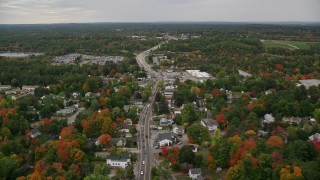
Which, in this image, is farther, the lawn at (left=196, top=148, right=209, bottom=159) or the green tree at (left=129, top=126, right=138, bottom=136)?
the green tree at (left=129, top=126, right=138, bottom=136)

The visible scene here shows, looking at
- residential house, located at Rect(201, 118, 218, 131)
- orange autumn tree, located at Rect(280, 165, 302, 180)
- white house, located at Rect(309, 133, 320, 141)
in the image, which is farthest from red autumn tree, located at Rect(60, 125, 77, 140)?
white house, located at Rect(309, 133, 320, 141)

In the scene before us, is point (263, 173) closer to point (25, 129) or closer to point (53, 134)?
point (53, 134)

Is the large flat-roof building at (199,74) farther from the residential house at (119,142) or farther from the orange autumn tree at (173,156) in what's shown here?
the orange autumn tree at (173,156)

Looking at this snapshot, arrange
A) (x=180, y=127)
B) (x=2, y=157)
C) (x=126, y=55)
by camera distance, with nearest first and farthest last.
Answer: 1. (x=2, y=157)
2. (x=180, y=127)
3. (x=126, y=55)

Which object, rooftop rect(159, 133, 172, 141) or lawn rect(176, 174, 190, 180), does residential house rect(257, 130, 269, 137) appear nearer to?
rooftop rect(159, 133, 172, 141)

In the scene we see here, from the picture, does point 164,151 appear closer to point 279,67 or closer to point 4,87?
point 4,87

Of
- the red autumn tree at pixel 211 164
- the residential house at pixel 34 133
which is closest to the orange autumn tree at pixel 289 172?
the red autumn tree at pixel 211 164

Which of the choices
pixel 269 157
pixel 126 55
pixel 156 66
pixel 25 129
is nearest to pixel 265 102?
pixel 269 157

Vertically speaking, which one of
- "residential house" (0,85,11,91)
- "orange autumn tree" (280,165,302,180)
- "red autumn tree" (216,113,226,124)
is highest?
"orange autumn tree" (280,165,302,180)
